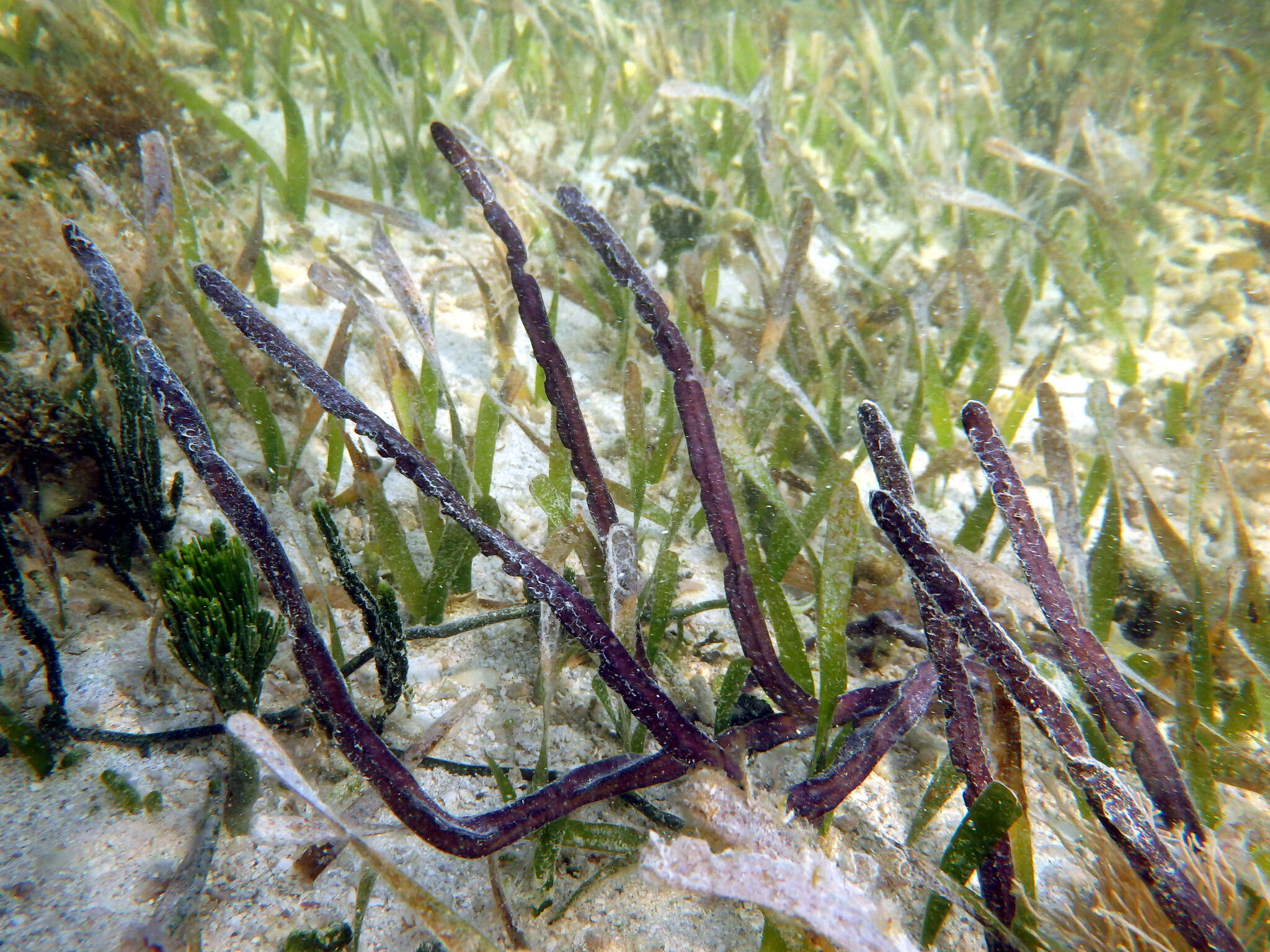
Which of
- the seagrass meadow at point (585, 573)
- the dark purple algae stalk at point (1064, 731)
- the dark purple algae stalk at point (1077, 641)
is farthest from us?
the dark purple algae stalk at point (1077, 641)

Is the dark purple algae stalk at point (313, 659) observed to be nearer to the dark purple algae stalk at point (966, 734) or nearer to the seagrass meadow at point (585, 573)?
the seagrass meadow at point (585, 573)

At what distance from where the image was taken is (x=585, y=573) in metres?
1.75

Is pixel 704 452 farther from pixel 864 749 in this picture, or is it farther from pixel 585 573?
pixel 864 749

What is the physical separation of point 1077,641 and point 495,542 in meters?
1.32

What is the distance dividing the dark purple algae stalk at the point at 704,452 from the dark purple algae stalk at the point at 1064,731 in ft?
1.54

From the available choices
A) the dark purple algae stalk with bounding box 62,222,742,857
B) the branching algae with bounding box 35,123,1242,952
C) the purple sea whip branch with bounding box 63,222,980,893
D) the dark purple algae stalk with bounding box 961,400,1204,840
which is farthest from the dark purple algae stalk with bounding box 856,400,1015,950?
the dark purple algae stalk with bounding box 62,222,742,857

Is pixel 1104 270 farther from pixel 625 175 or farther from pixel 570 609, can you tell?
pixel 570 609

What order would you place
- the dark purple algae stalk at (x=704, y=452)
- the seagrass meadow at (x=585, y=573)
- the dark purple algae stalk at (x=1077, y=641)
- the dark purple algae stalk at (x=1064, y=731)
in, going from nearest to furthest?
the dark purple algae stalk at (x=1064, y=731), the seagrass meadow at (x=585, y=573), the dark purple algae stalk at (x=1077, y=641), the dark purple algae stalk at (x=704, y=452)

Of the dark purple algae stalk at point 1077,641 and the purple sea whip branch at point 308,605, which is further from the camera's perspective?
the dark purple algae stalk at point 1077,641

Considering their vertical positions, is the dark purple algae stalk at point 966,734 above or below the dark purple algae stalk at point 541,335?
below

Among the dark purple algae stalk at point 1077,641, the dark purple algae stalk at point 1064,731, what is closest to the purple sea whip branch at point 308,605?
the dark purple algae stalk at point 1064,731

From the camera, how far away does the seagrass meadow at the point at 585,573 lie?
3.90 feet

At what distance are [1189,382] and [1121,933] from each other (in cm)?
290

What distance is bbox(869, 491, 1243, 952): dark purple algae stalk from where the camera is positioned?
3.56 feet
